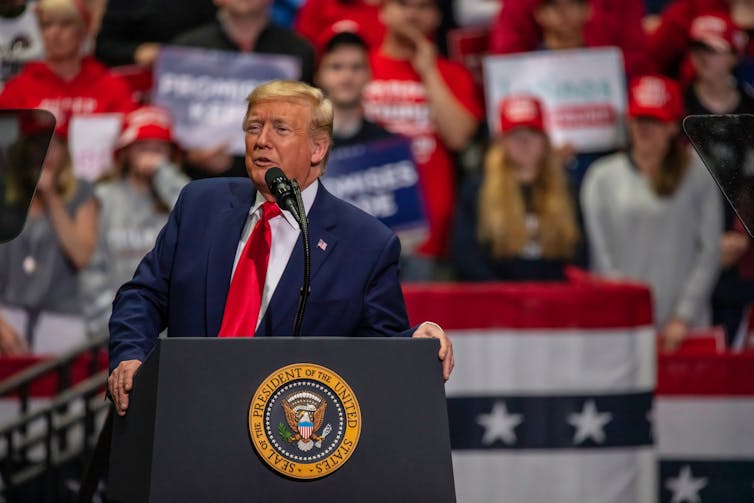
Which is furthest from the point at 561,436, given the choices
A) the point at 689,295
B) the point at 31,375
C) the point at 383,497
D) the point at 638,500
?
the point at 383,497

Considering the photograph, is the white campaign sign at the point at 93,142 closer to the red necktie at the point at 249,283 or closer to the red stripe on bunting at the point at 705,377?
the red stripe on bunting at the point at 705,377

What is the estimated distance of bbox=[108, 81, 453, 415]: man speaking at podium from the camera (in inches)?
159

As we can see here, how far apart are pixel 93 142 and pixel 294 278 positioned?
3.92 metres

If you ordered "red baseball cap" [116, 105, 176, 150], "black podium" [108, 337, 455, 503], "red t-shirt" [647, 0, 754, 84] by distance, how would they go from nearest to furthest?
"black podium" [108, 337, 455, 503], "red baseball cap" [116, 105, 176, 150], "red t-shirt" [647, 0, 754, 84]

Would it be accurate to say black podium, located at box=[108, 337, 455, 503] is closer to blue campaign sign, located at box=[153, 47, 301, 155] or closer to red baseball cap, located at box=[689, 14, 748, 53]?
blue campaign sign, located at box=[153, 47, 301, 155]

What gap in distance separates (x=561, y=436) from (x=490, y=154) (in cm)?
203

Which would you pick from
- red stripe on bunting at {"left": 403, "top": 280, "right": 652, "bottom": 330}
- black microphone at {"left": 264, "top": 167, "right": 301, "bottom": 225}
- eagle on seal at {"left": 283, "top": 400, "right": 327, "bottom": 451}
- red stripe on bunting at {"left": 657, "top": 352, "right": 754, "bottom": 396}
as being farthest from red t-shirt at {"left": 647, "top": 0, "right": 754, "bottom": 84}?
eagle on seal at {"left": 283, "top": 400, "right": 327, "bottom": 451}

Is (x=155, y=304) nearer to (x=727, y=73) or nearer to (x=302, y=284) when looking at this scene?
(x=302, y=284)

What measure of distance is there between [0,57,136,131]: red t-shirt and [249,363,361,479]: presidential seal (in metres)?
4.54

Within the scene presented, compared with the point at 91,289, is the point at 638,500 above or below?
below

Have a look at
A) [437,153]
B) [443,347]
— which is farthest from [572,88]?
[443,347]

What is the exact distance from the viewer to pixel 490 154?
785 cm

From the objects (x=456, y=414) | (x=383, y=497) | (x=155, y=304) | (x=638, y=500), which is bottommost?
(x=638, y=500)

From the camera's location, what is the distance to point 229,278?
13.4ft
